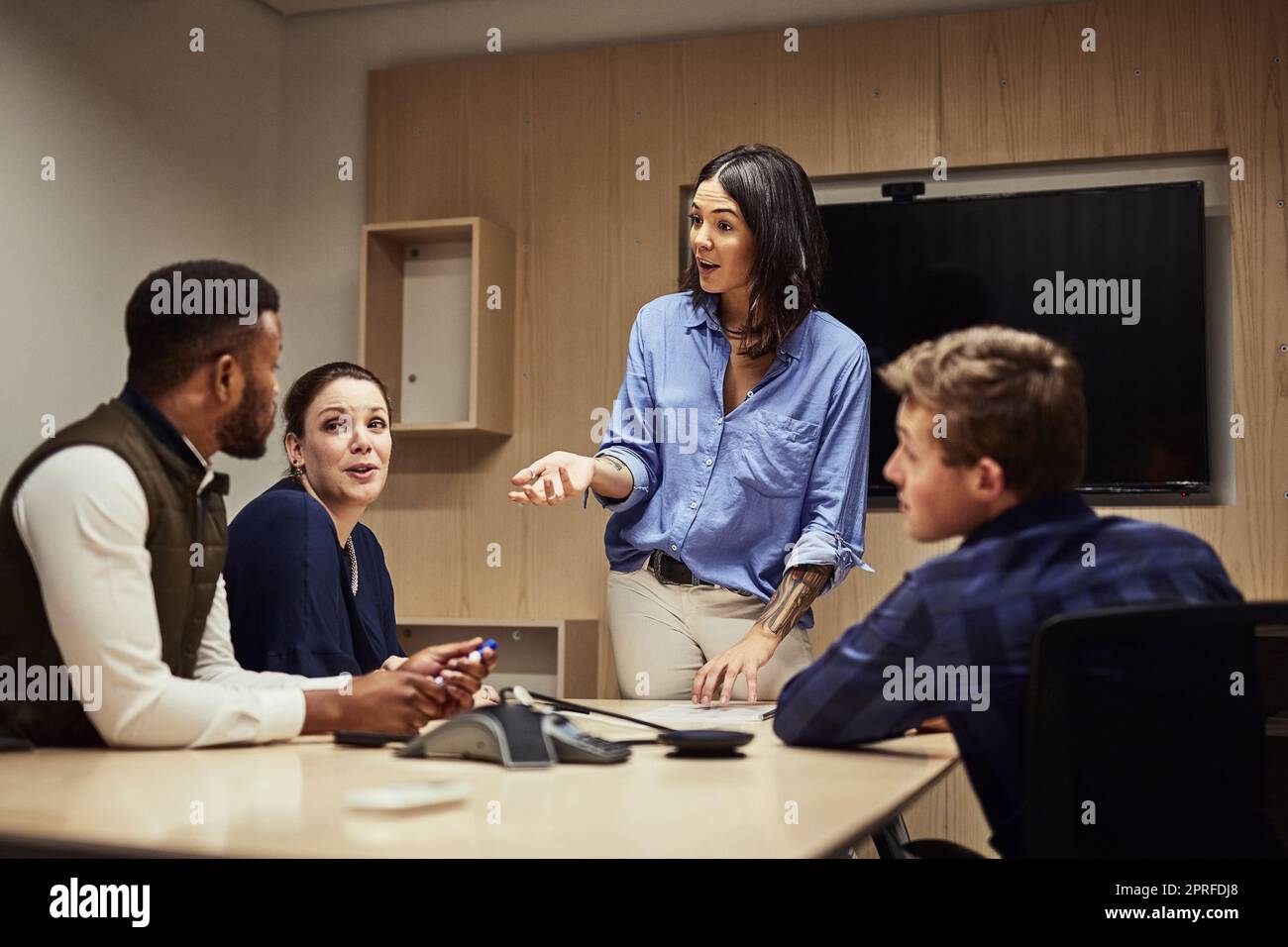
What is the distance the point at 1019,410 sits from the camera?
3.95 feet

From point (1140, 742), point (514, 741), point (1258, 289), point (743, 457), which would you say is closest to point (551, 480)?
point (743, 457)

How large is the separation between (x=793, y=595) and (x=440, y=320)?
223cm

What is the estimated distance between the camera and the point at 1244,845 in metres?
1.10

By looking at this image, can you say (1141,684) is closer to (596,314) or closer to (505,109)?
(596,314)

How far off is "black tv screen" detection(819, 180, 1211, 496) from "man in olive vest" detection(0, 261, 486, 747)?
2.31 meters

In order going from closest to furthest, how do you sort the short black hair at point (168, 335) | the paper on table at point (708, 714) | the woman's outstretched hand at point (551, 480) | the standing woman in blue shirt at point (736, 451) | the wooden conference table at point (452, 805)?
the wooden conference table at point (452, 805)
the short black hair at point (168, 335)
the paper on table at point (708, 714)
the woman's outstretched hand at point (551, 480)
the standing woman in blue shirt at point (736, 451)

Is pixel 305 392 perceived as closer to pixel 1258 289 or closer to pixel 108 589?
pixel 108 589

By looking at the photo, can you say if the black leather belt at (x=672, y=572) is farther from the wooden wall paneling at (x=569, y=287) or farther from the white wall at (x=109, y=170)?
the wooden wall paneling at (x=569, y=287)

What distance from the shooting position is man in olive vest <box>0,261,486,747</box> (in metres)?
1.19

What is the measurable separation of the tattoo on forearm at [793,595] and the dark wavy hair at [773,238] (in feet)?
1.46

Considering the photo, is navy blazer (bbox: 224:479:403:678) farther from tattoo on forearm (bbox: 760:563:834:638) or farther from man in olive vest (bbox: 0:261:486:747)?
tattoo on forearm (bbox: 760:563:834:638)

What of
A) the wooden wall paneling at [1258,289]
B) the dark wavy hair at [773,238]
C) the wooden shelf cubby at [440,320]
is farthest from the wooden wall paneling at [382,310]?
the wooden wall paneling at [1258,289]

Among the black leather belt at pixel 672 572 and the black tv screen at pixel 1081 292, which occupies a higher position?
the black tv screen at pixel 1081 292

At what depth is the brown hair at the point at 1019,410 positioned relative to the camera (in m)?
1.20
